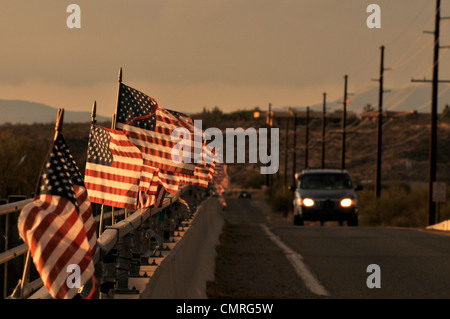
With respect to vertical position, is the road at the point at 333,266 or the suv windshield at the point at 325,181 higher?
the suv windshield at the point at 325,181

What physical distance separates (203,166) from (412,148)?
12549 centimetres

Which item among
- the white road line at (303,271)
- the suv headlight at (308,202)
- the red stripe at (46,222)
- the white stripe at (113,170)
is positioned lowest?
the white road line at (303,271)

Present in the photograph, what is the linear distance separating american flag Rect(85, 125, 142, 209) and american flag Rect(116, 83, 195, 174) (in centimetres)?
94

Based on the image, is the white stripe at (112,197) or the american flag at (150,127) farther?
the american flag at (150,127)

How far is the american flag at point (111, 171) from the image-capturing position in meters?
10.4

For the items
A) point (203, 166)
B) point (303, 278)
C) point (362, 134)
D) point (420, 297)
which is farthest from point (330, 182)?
point (362, 134)

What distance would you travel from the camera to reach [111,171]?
10.5 m

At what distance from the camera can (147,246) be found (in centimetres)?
902

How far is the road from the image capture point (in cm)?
1181

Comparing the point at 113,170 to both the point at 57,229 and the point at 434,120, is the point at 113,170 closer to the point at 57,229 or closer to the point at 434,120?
the point at 57,229

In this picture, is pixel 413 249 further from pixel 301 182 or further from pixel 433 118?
pixel 433 118

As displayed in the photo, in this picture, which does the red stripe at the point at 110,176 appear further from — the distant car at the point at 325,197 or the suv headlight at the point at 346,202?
the suv headlight at the point at 346,202

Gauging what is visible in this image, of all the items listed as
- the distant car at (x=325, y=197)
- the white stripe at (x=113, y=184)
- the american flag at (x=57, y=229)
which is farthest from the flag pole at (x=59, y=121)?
the distant car at (x=325, y=197)

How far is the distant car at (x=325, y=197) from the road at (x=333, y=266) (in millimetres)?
5085
